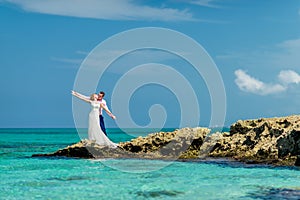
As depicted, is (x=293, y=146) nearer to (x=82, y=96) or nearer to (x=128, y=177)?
(x=128, y=177)

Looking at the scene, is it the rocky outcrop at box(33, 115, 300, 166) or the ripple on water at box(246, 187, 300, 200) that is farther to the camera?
the rocky outcrop at box(33, 115, 300, 166)

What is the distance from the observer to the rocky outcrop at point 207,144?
25.7m

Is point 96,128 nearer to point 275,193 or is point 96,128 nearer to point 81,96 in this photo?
point 81,96

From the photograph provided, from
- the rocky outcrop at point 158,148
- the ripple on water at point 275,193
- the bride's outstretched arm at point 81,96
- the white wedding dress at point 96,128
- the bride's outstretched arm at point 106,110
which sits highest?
the bride's outstretched arm at point 81,96

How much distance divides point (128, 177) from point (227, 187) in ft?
14.8

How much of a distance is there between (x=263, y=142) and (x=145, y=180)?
878cm

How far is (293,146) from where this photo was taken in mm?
23594

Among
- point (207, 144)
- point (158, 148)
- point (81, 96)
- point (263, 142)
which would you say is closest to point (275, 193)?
point (263, 142)

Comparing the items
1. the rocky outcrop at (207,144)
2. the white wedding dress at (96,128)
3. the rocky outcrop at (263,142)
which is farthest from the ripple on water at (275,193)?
the white wedding dress at (96,128)

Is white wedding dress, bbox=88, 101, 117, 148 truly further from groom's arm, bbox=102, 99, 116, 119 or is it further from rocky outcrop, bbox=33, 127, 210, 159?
rocky outcrop, bbox=33, 127, 210, 159

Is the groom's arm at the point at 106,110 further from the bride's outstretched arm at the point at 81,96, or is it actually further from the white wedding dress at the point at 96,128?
the bride's outstretched arm at the point at 81,96

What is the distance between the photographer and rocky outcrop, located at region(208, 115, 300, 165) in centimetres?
2370

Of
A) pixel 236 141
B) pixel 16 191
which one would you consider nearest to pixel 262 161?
pixel 236 141

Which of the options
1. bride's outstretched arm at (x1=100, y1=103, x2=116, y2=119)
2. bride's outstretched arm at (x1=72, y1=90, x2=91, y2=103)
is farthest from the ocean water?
bride's outstretched arm at (x1=72, y1=90, x2=91, y2=103)
